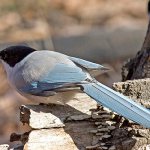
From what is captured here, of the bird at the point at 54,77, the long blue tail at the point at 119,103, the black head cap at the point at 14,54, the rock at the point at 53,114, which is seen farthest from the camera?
the black head cap at the point at 14,54

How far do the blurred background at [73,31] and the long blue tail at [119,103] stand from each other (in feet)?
5.56

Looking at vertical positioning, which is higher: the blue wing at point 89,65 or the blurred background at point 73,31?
the blue wing at point 89,65

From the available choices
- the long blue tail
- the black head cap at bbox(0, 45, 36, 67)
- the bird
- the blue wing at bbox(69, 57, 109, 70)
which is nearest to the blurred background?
the black head cap at bbox(0, 45, 36, 67)

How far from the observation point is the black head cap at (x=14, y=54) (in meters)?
3.66

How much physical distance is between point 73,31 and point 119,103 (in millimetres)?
4062

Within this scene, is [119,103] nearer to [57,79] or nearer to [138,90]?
[138,90]

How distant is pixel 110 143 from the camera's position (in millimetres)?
3088

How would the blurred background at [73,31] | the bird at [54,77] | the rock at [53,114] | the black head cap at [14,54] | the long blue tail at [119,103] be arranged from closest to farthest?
the long blue tail at [119,103], the rock at [53,114], the bird at [54,77], the black head cap at [14,54], the blurred background at [73,31]

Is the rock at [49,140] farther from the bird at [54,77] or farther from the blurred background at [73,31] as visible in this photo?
the blurred background at [73,31]

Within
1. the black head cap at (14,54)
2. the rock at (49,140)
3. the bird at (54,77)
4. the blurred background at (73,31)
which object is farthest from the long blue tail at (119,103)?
the blurred background at (73,31)

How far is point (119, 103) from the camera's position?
Answer: 3.15m

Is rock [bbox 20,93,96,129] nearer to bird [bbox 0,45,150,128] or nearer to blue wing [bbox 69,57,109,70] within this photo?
bird [bbox 0,45,150,128]

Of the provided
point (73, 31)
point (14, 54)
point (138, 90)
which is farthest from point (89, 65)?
point (73, 31)

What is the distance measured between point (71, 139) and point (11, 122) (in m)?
2.30
